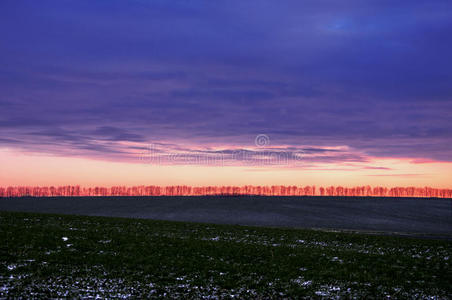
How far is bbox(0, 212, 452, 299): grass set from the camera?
53.6ft

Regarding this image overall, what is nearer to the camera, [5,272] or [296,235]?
[5,272]

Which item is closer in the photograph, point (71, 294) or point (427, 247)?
point (71, 294)

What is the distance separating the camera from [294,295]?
1589cm

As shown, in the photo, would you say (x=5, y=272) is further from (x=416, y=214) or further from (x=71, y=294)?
(x=416, y=214)

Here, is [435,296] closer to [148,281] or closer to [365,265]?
[365,265]

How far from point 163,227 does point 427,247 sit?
22419 millimetres

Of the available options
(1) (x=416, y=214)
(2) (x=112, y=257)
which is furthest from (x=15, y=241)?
(1) (x=416, y=214)

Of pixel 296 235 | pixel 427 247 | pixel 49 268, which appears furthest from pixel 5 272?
pixel 427 247

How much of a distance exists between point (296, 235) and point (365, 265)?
40.3 ft

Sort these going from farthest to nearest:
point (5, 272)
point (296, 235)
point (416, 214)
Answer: point (416, 214), point (296, 235), point (5, 272)

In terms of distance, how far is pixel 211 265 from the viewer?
20.9 meters

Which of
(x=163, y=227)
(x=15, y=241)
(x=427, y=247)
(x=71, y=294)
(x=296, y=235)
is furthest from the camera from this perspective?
(x=163, y=227)

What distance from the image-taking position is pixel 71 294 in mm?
15016

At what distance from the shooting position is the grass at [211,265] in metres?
16.3
